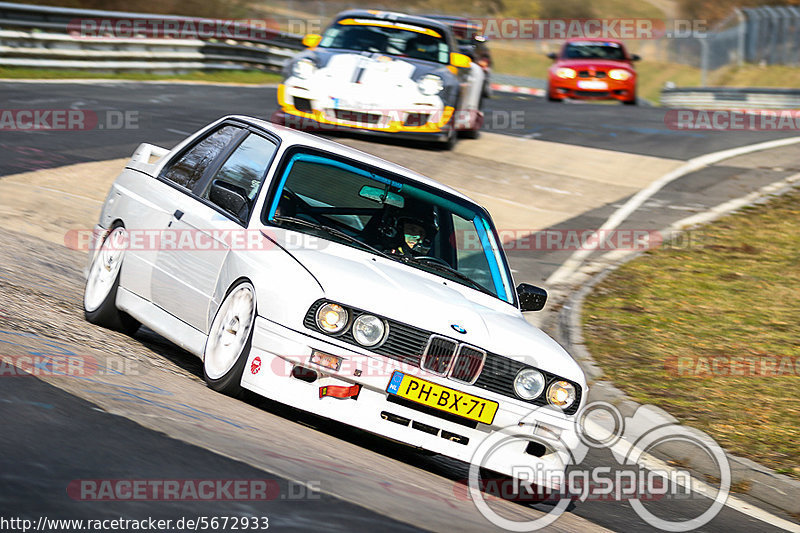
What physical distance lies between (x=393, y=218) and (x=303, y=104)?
8.05 m

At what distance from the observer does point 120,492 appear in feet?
11.8

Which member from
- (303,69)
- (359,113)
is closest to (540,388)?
(359,113)

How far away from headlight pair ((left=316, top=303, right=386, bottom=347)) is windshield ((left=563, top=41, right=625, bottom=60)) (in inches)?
845

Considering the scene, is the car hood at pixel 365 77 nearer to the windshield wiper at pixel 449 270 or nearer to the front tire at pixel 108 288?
the front tire at pixel 108 288

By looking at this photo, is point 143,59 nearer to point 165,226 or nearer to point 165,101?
point 165,101

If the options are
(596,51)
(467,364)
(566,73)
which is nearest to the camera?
(467,364)

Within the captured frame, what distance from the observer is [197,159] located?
6.89 metres

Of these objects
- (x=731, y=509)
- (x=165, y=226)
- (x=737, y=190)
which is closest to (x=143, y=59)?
(x=737, y=190)

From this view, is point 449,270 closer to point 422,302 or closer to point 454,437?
point 422,302

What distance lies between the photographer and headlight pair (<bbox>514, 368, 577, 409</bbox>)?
5383 mm

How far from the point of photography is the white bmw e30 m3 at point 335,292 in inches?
204

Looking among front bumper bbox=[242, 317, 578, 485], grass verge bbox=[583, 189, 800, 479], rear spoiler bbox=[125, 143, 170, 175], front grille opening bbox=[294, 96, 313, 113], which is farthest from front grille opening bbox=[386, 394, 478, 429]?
front grille opening bbox=[294, 96, 313, 113]

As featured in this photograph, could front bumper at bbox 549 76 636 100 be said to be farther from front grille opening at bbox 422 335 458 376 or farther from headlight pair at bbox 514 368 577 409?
front grille opening at bbox 422 335 458 376

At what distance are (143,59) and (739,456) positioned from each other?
1843cm
